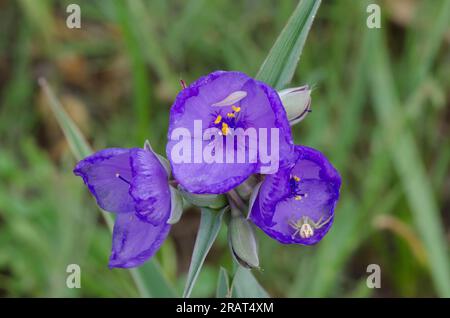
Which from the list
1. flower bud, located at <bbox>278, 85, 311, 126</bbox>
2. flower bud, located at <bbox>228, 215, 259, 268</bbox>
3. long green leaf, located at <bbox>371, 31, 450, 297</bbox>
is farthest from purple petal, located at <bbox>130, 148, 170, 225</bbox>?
long green leaf, located at <bbox>371, 31, 450, 297</bbox>

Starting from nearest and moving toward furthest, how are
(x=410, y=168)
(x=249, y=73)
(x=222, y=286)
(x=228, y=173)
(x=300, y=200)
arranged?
(x=228, y=173)
(x=300, y=200)
(x=222, y=286)
(x=410, y=168)
(x=249, y=73)

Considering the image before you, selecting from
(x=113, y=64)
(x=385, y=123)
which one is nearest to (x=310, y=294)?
(x=385, y=123)

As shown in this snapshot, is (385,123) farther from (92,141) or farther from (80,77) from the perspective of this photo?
(80,77)

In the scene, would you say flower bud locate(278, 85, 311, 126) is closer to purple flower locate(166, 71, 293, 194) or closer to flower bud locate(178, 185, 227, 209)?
purple flower locate(166, 71, 293, 194)

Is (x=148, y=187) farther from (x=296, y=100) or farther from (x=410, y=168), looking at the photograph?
(x=410, y=168)

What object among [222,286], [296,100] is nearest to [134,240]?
[222,286]

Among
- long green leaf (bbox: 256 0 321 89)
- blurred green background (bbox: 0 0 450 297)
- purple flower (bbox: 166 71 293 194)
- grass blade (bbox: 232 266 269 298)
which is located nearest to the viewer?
purple flower (bbox: 166 71 293 194)
